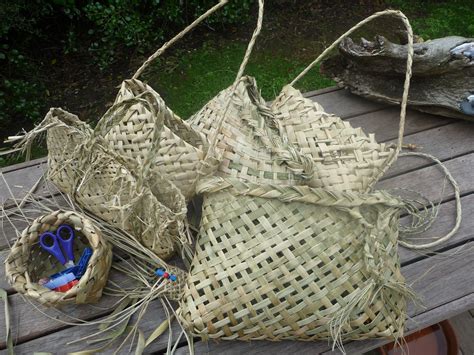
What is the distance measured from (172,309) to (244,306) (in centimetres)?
19

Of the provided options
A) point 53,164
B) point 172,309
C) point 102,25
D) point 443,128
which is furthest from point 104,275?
point 102,25

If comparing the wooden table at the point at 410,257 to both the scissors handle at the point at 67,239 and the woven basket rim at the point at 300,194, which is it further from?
the woven basket rim at the point at 300,194

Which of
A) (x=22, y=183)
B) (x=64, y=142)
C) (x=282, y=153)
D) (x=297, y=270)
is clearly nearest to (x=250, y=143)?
(x=282, y=153)

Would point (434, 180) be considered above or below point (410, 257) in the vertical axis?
above

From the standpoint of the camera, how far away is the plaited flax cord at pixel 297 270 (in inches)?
32.0

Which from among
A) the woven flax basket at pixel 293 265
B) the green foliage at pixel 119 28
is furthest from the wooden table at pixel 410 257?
the green foliage at pixel 119 28

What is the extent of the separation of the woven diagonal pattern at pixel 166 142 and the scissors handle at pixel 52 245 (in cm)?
23

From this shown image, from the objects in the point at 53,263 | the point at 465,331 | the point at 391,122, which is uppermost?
the point at 391,122

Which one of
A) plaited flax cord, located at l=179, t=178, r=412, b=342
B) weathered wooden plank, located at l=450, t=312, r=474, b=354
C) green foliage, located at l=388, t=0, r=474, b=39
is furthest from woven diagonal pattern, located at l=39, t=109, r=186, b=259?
green foliage, located at l=388, t=0, r=474, b=39

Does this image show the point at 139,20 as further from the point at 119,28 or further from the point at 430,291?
the point at 430,291

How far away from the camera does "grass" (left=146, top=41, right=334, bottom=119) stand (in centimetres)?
215

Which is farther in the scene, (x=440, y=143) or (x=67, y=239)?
(x=440, y=143)

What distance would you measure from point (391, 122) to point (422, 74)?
0.56 feet

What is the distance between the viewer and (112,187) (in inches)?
37.0
